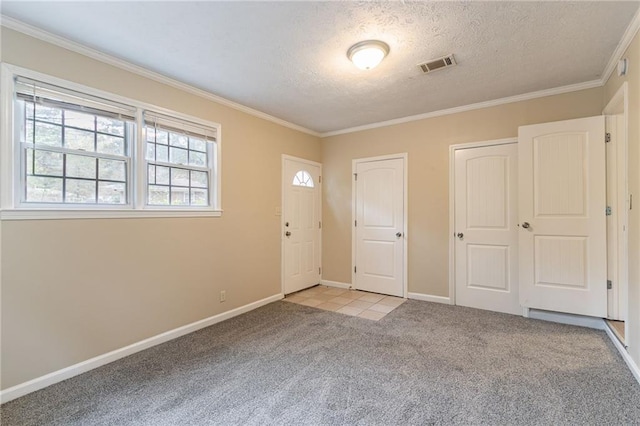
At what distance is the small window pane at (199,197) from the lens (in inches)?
129

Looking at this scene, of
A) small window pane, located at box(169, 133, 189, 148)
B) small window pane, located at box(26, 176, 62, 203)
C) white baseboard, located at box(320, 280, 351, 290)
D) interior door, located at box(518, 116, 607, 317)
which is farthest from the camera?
white baseboard, located at box(320, 280, 351, 290)

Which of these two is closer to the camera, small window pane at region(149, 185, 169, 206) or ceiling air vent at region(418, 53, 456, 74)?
ceiling air vent at region(418, 53, 456, 74)

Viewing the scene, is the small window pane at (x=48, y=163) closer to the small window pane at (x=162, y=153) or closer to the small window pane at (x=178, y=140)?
the small window pane at (x=162, y=153)

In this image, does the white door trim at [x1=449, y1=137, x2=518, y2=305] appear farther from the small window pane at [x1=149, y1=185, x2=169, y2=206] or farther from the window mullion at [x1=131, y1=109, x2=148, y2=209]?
the window mullion at [x1=131, y1=109, x2=148, y2=209]

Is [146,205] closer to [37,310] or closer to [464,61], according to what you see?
[37,310]

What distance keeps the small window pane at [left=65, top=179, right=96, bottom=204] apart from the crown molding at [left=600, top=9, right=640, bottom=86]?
427cm

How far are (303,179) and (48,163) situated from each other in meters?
3.07

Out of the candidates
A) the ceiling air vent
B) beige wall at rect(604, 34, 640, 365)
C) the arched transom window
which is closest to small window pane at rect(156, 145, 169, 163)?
the arched transom window

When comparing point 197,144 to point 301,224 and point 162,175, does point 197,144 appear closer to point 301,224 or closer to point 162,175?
point 162,175

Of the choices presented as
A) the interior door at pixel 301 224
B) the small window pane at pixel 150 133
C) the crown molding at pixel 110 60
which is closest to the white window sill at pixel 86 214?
the small window pane at pixel 150 133

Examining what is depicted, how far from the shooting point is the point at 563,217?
310cm

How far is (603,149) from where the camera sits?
2.93 m

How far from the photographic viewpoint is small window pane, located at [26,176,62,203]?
2184mm

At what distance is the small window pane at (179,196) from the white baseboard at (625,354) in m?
4.08
